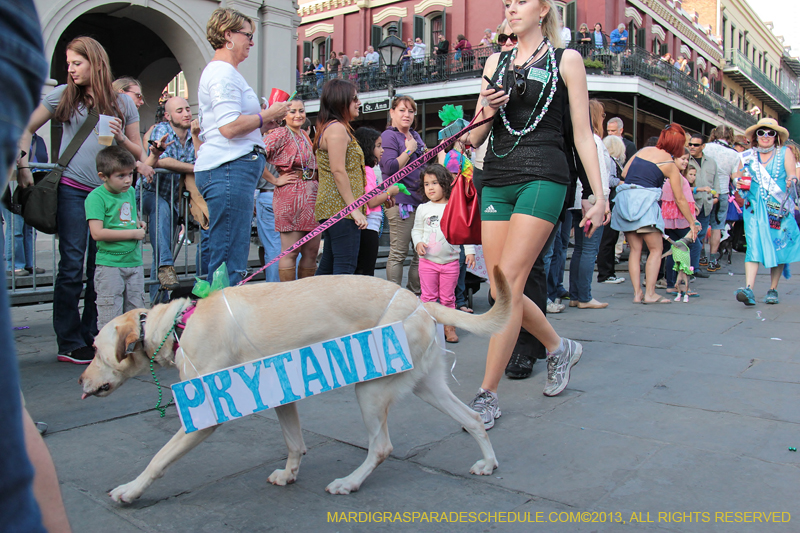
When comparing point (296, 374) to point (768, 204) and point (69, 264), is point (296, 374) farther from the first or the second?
point (768, 204)

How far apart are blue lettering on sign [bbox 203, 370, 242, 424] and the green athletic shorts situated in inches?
69.7

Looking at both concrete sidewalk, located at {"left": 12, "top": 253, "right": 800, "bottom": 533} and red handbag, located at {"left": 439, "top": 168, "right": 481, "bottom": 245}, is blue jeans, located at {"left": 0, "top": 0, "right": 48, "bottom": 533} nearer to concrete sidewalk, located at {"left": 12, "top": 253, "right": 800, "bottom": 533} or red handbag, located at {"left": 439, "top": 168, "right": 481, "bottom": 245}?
concrete sidewalk, located at {"left": 12, "top": 253, "right": 800, "bottom": 533}

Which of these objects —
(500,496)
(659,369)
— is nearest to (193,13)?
(659,369)

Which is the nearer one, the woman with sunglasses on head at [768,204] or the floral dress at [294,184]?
the floral dress at [294,184]

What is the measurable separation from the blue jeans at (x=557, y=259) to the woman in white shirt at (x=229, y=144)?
3.72 metres

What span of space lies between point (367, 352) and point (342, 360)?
0.36 ft

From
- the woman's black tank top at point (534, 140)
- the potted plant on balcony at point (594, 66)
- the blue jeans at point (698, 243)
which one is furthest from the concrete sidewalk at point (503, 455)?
the potted plant on balcony at point (594, 66)

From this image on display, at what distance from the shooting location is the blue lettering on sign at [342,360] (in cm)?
240

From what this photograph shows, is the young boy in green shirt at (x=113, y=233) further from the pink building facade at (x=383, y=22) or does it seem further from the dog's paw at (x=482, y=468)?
the pink building facade at (x=383, y=22)

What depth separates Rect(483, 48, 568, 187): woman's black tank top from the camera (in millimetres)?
3291

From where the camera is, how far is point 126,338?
2449mm

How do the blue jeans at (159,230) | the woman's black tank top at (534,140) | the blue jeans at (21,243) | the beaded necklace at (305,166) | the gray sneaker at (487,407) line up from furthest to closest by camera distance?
the blue jeans at (21,243)
the blue jeans at (159,230)
the beaded necklace at (305,166)
the woman's black tank top at (534,140)
the gray sneaker at (487,407)

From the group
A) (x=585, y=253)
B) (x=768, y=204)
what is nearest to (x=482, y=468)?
(x=585, y=253)

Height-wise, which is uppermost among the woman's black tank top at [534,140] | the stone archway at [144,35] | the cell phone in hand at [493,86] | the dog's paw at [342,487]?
the stone archway at [144,35]
